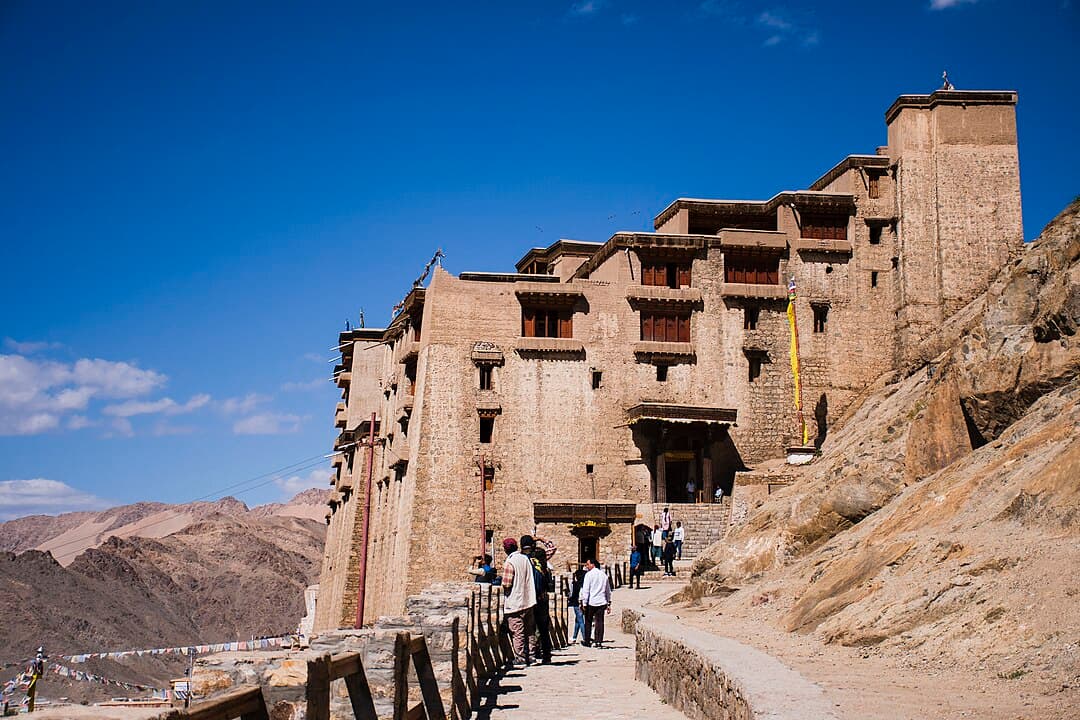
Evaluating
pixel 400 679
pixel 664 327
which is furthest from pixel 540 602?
pixel 664 327

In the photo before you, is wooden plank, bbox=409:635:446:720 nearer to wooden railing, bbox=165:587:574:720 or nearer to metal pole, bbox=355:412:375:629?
wooden railing, bbox=165:587:574:720

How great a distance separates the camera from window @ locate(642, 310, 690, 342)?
144ft

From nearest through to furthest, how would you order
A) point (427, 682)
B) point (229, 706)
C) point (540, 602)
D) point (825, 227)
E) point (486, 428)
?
point (229, 706)
point (427, 682)
point (540, 602)
point (486, 428)
point (825, 227)

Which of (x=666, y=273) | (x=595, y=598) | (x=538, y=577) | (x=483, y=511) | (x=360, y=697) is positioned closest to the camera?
(x=360, y=697)

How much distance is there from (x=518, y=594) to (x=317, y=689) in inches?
332

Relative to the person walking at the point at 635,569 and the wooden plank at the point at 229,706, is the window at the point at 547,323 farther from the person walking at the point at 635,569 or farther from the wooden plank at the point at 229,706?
the wooden plank at the point at 229,706

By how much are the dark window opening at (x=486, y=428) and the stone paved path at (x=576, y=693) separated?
79.0ft

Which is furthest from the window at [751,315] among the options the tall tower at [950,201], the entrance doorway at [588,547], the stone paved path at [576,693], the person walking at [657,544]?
the stone paved path at [576,693]

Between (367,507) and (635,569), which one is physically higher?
(367,507)

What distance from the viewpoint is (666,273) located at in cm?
4478

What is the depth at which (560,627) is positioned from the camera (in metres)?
21.1

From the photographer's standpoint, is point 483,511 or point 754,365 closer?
point 483,511

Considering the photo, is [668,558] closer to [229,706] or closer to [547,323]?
[547,323]

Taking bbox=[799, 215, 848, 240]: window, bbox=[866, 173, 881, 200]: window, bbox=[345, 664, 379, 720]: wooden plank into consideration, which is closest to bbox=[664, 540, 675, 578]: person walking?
bbox=[799, 215, 848, 240]: window
